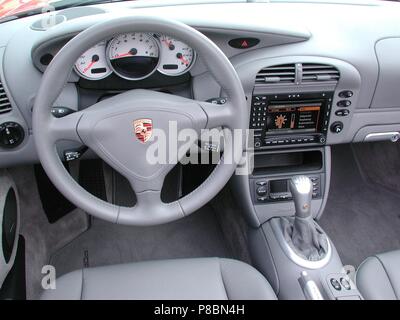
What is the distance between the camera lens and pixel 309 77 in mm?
1557

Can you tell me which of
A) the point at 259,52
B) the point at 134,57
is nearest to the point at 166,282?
the point at 134,57

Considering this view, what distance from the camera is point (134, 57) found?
137cm

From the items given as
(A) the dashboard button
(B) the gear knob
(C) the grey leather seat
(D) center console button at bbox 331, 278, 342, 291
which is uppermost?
(A) the dashboard button

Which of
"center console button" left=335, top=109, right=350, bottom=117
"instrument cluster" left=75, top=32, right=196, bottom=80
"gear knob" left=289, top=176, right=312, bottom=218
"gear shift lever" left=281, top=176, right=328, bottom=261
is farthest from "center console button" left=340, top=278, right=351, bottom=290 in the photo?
"instrument cluster" left=75, top=32, right=196, bottom=80

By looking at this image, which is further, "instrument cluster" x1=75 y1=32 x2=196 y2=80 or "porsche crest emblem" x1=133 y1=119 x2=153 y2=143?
"instrument cluster" x1=75 y1=32 x2=196 y2=80

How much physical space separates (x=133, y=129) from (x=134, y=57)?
269mm

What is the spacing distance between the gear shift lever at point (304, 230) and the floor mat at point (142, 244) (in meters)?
0.58

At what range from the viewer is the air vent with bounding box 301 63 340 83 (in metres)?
1.54

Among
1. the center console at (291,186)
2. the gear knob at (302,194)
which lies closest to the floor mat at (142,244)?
the center console at (291,186)

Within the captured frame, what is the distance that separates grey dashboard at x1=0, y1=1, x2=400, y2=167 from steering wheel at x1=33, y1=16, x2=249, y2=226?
251 millimetres

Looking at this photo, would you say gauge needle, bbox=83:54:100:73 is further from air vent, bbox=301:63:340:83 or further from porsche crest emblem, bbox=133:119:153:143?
air vent, bbox=301:63:340:83

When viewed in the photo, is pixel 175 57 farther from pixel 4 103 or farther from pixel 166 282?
pixel 166 282

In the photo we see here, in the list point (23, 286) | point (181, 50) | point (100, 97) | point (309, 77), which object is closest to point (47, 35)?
point (100, 97)

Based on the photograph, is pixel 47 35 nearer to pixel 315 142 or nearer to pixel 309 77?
pixel 309 77
